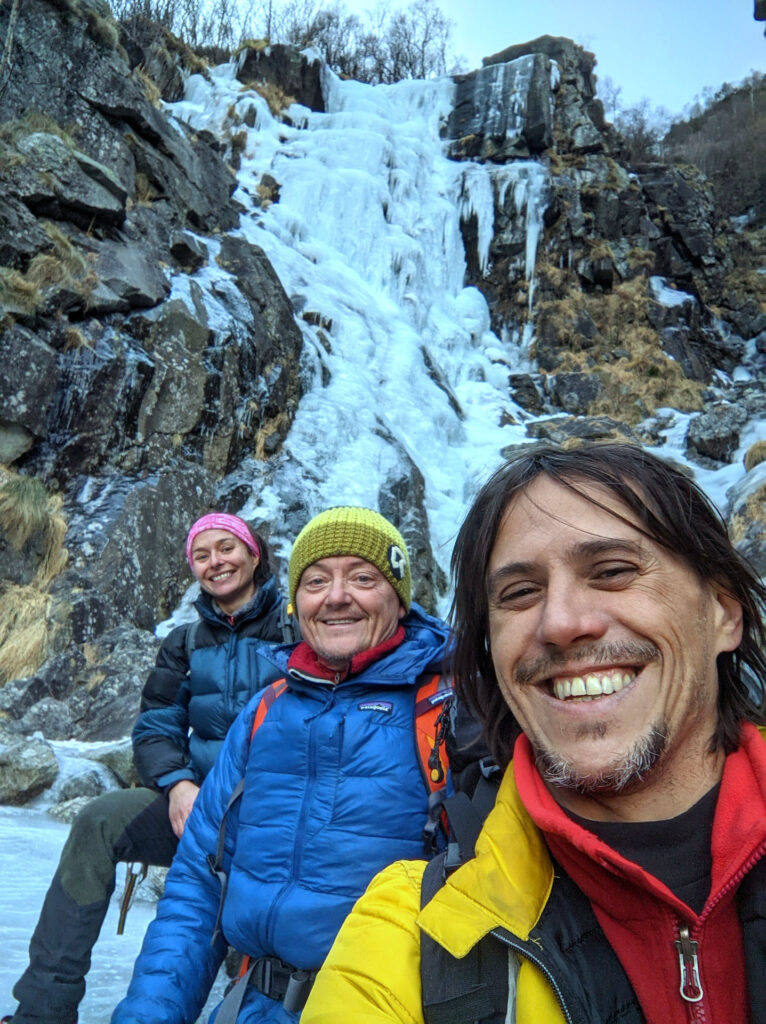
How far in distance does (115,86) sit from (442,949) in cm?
1149

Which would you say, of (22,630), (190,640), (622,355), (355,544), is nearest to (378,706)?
(355,544)

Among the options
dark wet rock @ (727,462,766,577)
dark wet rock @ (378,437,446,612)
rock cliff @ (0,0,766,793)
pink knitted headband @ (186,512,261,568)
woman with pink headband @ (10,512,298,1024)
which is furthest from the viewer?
dark wet rock @ (378,437,446,612)

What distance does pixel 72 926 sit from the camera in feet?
6.89

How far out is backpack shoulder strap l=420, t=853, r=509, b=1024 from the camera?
1.02 meters

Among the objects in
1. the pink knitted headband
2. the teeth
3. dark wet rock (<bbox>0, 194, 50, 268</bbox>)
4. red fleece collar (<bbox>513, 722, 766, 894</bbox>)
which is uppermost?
dark wet rock (<bbox>0, 194, 50, 268</bbox>)

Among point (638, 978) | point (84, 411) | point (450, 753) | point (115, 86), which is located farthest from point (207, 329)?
point (638, 978)

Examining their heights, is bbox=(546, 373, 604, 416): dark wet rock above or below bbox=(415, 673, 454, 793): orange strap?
above

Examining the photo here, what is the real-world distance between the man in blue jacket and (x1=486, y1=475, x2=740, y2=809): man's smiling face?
20.7 inches

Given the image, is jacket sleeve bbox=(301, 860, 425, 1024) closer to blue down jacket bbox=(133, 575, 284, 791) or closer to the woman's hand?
the woman's hand

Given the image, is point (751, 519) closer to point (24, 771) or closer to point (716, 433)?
point (716, 433)

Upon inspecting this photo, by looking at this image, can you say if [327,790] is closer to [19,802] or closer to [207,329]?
[19,802]

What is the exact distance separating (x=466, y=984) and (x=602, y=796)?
34 cm

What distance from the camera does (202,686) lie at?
2766 millimetres

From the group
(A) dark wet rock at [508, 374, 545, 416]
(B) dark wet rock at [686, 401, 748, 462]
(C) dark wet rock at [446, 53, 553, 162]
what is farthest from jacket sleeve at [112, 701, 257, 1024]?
(C) dark wet rock at [446, 53, 553, 162]
